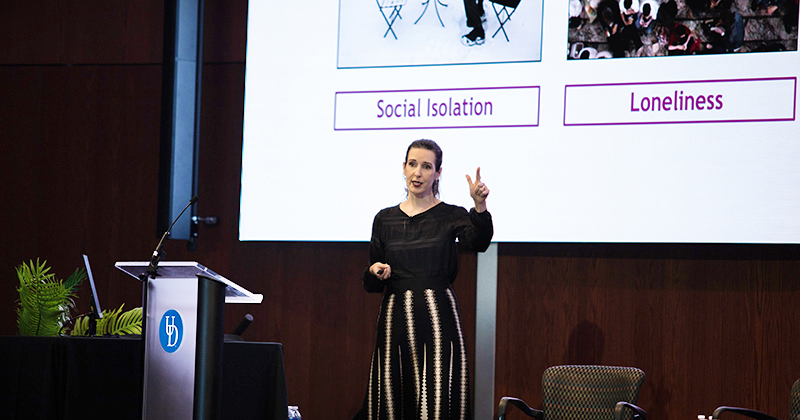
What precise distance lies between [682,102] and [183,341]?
2675mm

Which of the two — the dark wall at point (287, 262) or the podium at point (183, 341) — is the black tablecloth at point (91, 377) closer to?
the podium at point (183, 341)

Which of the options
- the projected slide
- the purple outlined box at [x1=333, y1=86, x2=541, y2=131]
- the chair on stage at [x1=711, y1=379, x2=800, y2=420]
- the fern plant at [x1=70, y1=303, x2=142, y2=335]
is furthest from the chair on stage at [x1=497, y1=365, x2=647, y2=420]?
the fern plant at [x1=70, y1=303, x2=142, y2=335]

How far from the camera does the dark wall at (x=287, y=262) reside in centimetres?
394

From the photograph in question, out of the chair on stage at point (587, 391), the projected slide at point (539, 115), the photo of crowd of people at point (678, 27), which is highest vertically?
the photo of crowd of people at point (678, 27)

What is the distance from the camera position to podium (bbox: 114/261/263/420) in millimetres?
2475

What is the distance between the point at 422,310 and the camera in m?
3.04

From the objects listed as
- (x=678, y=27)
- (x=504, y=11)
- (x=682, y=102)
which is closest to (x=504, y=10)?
(x=504, y=11)

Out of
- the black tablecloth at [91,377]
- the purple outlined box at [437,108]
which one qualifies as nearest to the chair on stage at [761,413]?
the purple outlined box at [437,108]

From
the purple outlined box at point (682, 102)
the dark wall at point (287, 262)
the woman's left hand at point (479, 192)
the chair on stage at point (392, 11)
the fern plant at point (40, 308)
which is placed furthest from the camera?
the chair on stage at point (392, 11)

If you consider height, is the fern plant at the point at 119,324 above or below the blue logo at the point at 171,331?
below

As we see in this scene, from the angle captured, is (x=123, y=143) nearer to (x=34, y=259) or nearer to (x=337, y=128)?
(x=34, y=259)

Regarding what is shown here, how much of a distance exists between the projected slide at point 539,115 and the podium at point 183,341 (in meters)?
1.67

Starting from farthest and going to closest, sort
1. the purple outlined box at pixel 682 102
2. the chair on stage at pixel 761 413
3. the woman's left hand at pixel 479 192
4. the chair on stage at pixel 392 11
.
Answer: the chair on stage at pixel 392 11, the purple outlined box at pixel 682 102, the chair on stage at pixel 761 413, the woman's left hand at pixel 479 192

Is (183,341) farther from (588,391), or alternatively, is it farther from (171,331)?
(588,391)
